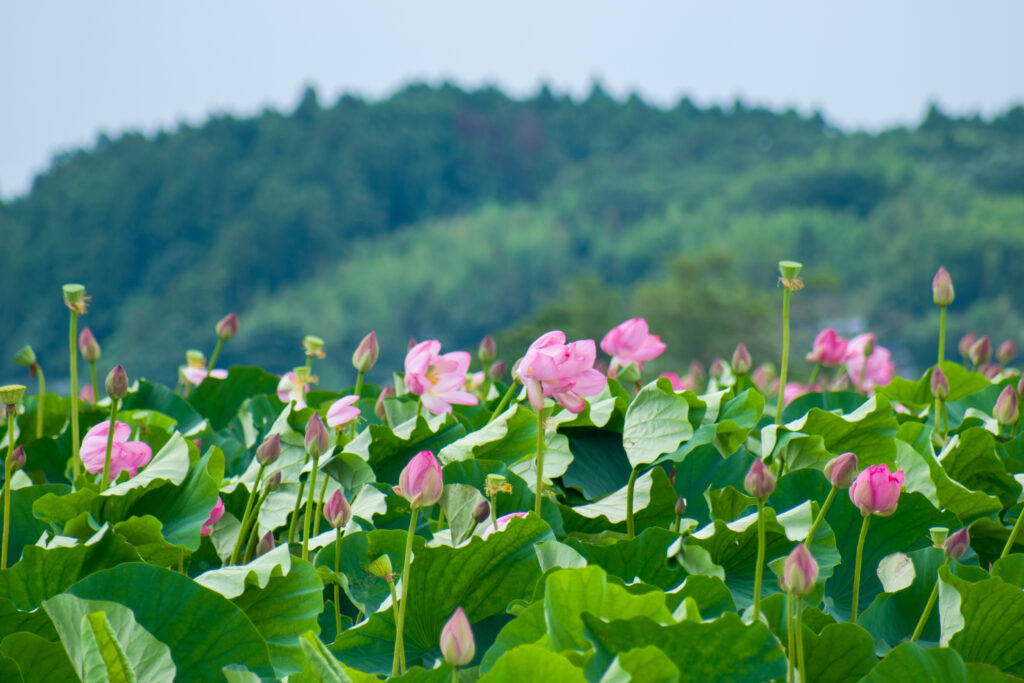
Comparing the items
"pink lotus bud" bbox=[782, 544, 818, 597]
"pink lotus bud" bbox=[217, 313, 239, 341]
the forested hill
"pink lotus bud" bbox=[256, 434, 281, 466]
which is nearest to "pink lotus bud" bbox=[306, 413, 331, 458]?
"pink lotus bud" bbox=[256, 434, 281, 466]

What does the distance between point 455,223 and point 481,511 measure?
45493 mm

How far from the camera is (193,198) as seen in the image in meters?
42.5

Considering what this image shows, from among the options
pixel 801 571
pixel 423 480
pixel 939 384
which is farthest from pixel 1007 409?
pixel 423 480

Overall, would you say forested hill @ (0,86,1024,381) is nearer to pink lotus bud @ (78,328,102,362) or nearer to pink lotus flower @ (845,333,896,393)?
pink lotus flower @ (845,333,896,393)

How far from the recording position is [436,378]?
998 mm

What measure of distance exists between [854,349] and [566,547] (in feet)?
3.57

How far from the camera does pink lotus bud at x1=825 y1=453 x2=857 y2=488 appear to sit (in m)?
0.68

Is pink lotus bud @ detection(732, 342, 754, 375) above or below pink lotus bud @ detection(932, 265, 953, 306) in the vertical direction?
below

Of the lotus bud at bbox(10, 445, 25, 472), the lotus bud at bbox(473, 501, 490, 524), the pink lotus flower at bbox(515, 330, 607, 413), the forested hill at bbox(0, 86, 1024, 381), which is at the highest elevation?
the pink lotus flower at bbox(515, 330, 607, 413)

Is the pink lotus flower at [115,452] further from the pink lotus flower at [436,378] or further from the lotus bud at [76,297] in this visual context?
the pink lotus flower at [436,378]

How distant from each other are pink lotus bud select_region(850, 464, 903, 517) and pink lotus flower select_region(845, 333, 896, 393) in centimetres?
85

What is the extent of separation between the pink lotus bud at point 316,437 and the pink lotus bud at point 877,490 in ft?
1.32

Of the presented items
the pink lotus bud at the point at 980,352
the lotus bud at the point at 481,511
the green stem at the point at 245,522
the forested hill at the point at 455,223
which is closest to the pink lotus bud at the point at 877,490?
the lotus bud at the point at 481,511

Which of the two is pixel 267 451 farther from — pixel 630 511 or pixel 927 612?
pixel 927 612
